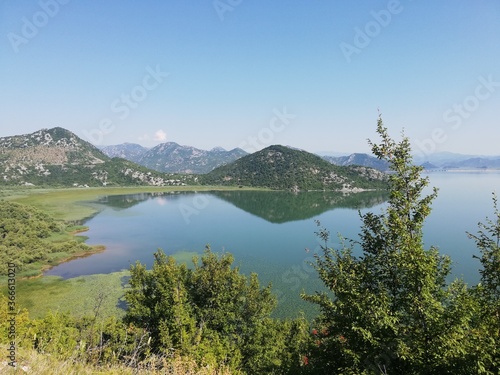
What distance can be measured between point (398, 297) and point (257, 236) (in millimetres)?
79989

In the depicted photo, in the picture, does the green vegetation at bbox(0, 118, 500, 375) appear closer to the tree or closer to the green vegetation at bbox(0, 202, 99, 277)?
the tree

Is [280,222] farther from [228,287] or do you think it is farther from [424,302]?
[424,302]

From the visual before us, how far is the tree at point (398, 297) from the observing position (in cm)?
906

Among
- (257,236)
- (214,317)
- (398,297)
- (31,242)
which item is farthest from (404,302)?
(257,236)

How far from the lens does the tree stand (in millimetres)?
9062

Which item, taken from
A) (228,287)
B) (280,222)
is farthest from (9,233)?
(280,222)

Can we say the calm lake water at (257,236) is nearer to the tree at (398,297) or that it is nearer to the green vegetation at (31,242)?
the green vegetation at (31,242)

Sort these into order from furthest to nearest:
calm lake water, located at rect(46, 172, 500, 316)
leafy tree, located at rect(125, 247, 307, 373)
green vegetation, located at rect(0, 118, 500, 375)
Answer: calm lake water, located at rect(46, 172, 500, 316) → leafy tree, located at rect(125, 247, 307, 373) → green vegetation, located at rect(0, 118, 500, 375)

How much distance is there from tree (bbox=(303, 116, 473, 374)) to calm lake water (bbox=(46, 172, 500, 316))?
12.8 m

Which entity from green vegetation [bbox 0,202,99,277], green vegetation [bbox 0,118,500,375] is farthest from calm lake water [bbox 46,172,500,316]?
green vegetation [bbox 0,118,500,375]

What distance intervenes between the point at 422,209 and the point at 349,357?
6054 millimetres

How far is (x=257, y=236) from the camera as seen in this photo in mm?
89750

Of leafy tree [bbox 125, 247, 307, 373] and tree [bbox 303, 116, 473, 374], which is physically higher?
tree [bbox 303, 116, 473, 374]

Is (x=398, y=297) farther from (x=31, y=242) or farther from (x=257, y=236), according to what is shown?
(x=257, y=236)
